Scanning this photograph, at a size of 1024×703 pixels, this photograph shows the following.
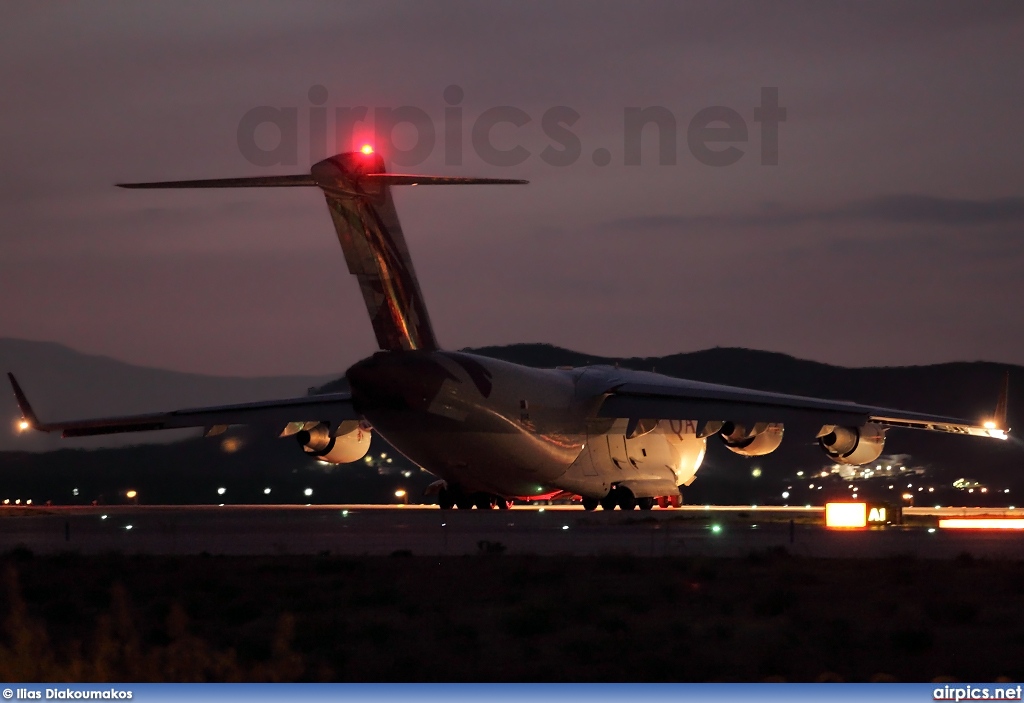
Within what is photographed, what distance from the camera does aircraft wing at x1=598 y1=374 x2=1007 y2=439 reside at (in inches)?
1181

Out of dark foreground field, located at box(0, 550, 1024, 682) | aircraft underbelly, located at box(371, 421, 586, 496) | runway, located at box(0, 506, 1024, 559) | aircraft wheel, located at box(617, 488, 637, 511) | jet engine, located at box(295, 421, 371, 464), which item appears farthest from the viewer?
aircraft wheel, located at box(617, 488, 637, 511)

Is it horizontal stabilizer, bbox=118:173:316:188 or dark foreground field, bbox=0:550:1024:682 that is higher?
horizontal stabilizer, bbox=118:173:316:188

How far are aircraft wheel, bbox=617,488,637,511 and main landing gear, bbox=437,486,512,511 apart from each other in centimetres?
288

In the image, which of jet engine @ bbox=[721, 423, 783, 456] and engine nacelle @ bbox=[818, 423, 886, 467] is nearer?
engine nacelle @ bbox=[818, 423, 886, 467]

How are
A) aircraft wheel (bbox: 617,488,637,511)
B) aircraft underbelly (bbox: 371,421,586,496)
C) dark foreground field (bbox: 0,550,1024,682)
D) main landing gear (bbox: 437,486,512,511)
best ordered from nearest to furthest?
dark foreground field (bbox: 0,550,1024,682), aircraft underbelly (bbox: 371,421,586,496), main landing gear (bbox: 437,486,512,511), aircraft wheel (bbox: 617,488,637,511)

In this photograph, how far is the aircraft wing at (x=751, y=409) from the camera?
30.0 metres

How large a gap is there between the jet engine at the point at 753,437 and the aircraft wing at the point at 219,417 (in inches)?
348

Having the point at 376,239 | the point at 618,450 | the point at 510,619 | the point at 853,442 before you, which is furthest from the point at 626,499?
the point at 510,619

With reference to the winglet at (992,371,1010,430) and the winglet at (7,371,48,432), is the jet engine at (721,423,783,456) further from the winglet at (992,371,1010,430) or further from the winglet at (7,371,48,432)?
the winglet at (7,371,48,432)

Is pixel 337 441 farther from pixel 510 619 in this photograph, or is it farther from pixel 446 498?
pixel 510 619

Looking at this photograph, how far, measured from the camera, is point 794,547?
2195cm

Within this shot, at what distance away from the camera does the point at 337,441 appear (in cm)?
3572

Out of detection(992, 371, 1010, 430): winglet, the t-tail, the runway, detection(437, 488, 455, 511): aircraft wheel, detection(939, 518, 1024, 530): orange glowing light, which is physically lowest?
detection(939, 518, 1024, 530): orange glowing light

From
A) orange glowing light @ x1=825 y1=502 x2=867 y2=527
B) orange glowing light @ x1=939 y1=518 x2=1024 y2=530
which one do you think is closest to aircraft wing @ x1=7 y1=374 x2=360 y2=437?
orange glowing light @ x1=825 y1=502 x2=867 y2=527
